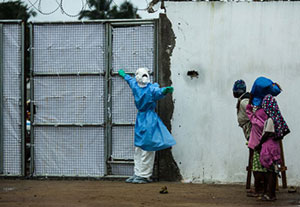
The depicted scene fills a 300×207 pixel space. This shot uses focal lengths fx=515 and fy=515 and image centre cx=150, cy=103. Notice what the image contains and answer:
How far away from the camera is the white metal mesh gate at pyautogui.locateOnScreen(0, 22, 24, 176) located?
8156 mm

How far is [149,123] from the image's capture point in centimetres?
754

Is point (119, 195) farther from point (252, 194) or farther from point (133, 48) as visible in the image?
point (133, 48)

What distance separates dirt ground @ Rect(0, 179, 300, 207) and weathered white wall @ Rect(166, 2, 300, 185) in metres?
0.45

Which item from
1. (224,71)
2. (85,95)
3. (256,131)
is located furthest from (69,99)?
(256,131)

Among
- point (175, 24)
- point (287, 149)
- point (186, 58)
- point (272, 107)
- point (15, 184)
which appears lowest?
point (15, 184)

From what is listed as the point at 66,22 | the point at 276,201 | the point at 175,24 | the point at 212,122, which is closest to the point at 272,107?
the point at 276,201

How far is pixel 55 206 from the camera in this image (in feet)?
19.3

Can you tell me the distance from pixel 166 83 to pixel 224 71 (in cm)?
89

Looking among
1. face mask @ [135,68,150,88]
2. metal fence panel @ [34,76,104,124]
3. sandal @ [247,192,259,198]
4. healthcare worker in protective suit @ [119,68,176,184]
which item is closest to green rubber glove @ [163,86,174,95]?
healthcare worker in protective suit @ [119,68,176,184]

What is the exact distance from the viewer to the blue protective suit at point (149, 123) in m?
7.50

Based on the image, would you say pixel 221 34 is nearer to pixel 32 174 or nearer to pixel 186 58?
pixel 186 58

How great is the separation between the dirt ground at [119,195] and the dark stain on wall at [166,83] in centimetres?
20

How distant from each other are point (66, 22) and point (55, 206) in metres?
3.31

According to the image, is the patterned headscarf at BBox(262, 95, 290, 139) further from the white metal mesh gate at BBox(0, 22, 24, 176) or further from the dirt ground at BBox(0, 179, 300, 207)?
the white metal mesh gate at BBox(0, 22, 24, 176)
